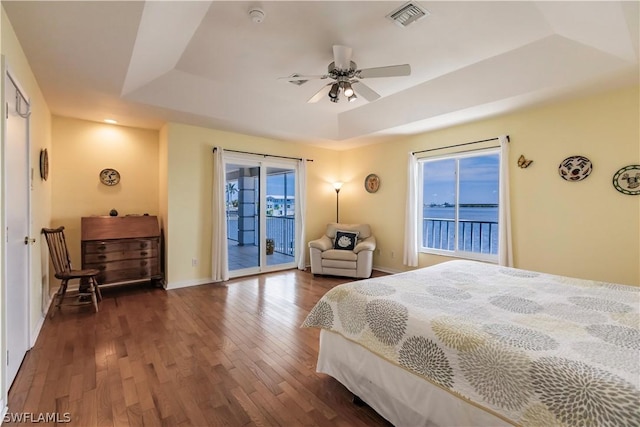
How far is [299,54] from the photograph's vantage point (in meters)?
2.98

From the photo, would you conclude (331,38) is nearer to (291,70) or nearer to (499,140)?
(291,70)

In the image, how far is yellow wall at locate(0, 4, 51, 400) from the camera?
6.00 feet

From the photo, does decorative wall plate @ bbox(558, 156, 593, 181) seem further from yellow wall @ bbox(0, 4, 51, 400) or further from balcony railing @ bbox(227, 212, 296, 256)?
yellow wall @ bbox(0, 4, 51, 400)

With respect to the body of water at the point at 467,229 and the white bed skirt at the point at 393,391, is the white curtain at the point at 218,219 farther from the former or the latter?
the body of water at the point at 467,229

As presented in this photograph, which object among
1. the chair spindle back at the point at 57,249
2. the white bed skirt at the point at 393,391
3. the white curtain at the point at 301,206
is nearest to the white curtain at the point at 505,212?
the white bed skirt at the point at 393,391

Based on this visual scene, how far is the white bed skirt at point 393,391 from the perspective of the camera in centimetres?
127

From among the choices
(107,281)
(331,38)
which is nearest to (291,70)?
(331,38)

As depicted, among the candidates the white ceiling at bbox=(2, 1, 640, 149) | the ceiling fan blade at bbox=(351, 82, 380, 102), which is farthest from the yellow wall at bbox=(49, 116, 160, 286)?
the ceiling fan blade at bbox=(351, 82, 380, 102)

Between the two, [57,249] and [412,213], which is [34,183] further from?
[412,213]

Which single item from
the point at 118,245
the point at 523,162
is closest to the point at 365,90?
the point at 523,162

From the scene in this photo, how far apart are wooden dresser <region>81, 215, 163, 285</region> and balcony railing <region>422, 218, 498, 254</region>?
14.0ft

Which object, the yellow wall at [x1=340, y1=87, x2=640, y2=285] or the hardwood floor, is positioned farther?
the yellow wall at [x1=340, y1=87, x2=640, y2=285]

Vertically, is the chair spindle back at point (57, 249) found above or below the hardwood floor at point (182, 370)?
above

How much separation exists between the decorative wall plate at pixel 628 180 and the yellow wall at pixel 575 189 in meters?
0.05
